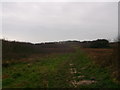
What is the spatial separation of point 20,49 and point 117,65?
33704 mm

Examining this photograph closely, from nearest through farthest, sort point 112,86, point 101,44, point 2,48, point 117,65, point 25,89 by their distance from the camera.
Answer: point 112,86 < point 25,89 < point 117,65 < point 2,48 < point 101,44

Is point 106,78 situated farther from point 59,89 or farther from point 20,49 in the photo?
point 20,49

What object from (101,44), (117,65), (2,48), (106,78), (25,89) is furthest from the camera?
(101,44)

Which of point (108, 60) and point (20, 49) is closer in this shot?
point (108, 60)

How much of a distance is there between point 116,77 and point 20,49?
1378 inches

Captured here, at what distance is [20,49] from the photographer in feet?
145

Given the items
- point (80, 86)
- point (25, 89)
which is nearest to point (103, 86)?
point (80, 86)

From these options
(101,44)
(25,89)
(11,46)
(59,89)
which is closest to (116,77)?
(59,89)

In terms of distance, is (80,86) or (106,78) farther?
(106,78)

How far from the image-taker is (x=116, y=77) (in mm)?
10836

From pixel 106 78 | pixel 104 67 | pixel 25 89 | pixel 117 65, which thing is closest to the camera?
pixel 25 89

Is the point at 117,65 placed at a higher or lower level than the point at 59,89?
higher

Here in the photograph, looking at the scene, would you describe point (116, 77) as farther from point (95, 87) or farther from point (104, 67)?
point (104, 67)

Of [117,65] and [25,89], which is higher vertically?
[117,65]
